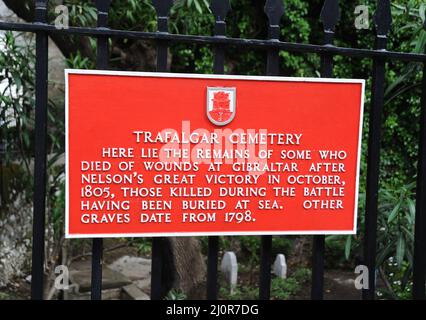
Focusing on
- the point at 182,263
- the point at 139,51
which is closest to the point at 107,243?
the point at 182,263

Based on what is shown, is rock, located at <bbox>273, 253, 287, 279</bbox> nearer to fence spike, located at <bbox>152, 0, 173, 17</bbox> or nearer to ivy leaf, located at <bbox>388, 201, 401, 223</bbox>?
ivy leaf, located at <bbox>388, 201, 401, 223</bbox>

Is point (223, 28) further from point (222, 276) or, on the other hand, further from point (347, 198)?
point (222, 276)

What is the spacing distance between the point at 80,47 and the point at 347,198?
2.56 meters

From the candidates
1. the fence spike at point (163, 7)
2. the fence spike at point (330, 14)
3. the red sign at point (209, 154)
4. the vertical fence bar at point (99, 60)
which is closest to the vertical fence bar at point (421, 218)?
the red sign at point (209, 154)

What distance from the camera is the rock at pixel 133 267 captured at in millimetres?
6332

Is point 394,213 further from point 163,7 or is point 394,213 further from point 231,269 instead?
point 231,269

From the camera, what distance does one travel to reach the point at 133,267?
6641 millimetres

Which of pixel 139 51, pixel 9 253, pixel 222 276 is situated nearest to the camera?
pixel 139 51

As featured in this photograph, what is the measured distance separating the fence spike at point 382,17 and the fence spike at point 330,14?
0.19 metres

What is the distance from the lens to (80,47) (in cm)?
410

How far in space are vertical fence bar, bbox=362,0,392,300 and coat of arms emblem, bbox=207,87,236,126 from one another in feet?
2.14

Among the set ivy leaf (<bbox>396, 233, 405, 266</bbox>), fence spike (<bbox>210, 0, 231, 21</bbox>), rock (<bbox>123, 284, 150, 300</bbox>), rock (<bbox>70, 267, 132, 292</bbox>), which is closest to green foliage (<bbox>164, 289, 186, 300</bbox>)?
rock (<bbox>123, 284, 150, 300</bbox>)

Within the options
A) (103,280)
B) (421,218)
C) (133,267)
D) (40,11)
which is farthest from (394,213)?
(133,267)

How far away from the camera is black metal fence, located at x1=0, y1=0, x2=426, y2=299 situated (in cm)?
211
